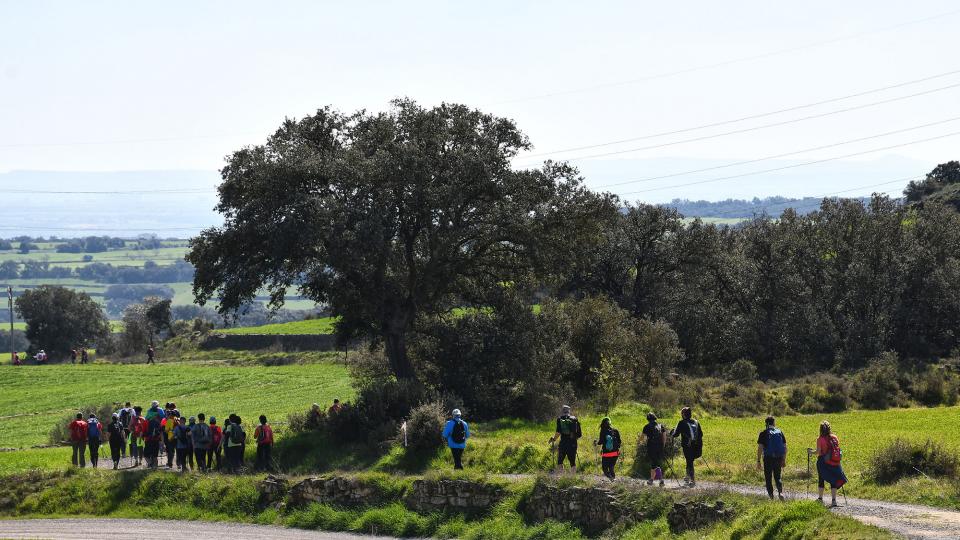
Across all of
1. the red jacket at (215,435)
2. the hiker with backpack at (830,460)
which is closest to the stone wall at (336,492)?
the red jacket at (215,435)

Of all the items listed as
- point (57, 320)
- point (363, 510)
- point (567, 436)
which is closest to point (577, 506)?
point (567, 436)

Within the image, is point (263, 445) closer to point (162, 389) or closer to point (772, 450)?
point (772, 450)

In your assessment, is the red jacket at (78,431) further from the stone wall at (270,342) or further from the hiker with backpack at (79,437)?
the stone wall at (270,342)

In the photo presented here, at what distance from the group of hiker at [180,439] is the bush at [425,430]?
15.4 feet

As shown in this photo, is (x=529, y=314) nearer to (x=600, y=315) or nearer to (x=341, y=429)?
(x=600, y=315)

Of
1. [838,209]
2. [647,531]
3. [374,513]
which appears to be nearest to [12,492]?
[374,513]

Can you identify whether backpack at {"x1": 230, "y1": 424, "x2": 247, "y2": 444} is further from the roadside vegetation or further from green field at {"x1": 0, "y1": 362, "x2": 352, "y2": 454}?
green field at {"x1": 0, "y1": 362, "x2": 352, "y2": 454}

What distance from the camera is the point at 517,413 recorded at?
43031mm

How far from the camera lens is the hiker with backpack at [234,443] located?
35625 millimetres

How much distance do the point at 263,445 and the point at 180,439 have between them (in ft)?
8.84

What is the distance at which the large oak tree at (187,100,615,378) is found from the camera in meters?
41.6

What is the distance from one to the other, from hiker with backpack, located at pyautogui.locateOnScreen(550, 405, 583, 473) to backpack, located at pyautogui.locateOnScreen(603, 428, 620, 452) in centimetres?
122

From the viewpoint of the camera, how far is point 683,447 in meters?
27.9

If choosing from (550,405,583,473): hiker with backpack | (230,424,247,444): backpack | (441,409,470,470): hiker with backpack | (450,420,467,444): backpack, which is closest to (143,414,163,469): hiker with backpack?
(230,424,247,444): backpack
